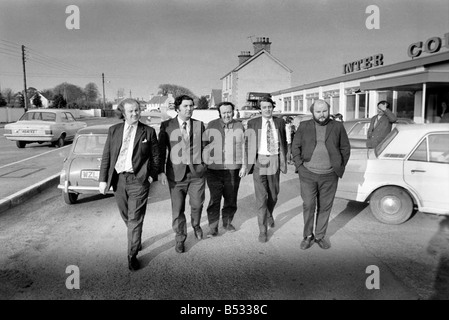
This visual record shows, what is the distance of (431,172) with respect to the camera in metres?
5.41

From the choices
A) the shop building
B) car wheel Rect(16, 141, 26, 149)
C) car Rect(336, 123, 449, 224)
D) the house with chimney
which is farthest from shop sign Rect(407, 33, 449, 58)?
the house with chimney

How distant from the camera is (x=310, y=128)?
4.75 m

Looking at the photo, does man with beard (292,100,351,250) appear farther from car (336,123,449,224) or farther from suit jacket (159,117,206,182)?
car (336,123,449,224)

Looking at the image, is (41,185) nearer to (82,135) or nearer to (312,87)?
(82,135)

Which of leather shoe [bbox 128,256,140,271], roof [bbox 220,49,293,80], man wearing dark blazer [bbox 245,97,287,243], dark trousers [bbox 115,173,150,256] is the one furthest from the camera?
roof [bbox 220,49,293,80]

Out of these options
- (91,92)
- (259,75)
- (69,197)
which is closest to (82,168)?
(69,197)

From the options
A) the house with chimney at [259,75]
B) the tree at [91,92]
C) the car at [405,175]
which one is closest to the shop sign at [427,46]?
the car at [405,175]

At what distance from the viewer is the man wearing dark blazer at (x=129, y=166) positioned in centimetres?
426

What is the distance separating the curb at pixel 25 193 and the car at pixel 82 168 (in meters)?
0.90

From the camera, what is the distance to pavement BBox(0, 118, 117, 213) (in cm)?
714

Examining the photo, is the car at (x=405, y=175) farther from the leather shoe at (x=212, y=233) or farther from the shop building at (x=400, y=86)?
the shop building at (x=400, y=86)

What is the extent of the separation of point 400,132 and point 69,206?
600 cm
